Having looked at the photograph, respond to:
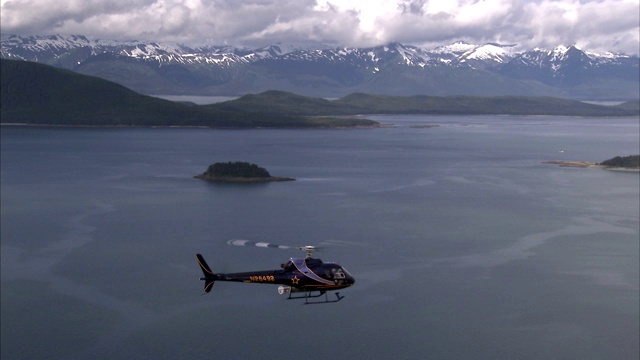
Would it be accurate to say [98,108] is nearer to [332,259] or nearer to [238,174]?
[238,174]

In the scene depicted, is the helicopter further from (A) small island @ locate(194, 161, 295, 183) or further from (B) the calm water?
(A) small island @ locate(194, 161, 295, 183)

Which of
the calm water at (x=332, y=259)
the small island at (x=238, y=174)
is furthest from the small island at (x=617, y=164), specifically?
the small island at (x=238, y=174)

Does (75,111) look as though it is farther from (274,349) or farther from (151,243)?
(274,349)

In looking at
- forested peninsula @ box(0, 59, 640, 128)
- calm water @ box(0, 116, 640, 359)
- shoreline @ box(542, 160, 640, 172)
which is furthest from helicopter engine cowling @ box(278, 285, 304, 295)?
forested peninsula @ box(0, 59, 640, 128)

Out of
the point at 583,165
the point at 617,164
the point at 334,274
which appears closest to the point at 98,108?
the point at 583,165

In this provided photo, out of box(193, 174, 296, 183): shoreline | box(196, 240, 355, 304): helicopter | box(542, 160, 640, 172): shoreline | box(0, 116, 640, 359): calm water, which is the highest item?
box(196, 240, 355, 304): helicopter

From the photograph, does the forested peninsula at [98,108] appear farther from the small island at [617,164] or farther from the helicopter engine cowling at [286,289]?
the helicopter engine cowling at [286,289]
